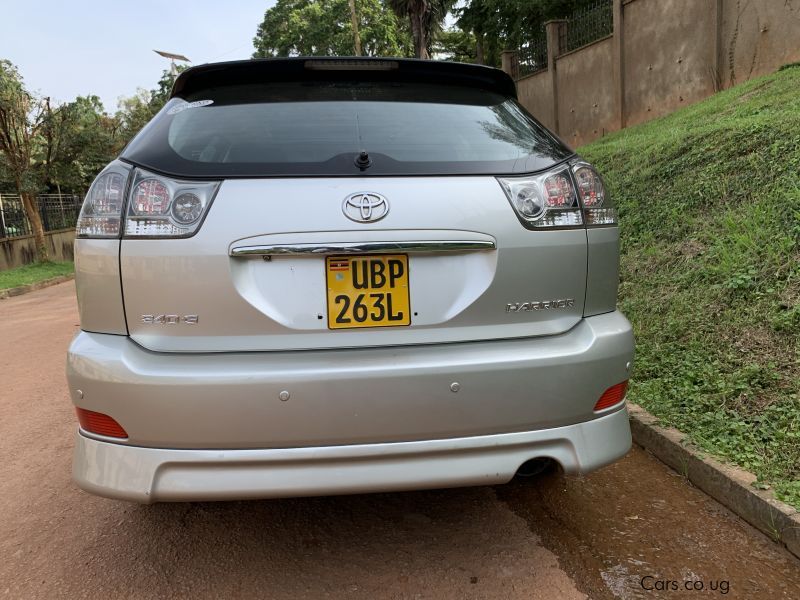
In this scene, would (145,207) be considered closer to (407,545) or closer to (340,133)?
(340,133)

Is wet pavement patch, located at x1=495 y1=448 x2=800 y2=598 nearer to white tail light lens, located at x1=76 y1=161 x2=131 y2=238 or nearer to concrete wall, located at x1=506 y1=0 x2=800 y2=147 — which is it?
white tail light lens, located at x1=76 y1=161 x2=131 y2=238

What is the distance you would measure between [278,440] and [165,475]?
1.15 feet

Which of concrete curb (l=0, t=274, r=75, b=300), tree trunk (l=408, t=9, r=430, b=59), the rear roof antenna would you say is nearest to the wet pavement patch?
the rear roof antenna

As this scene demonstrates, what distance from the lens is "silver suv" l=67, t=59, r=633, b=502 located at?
1735 millimetres

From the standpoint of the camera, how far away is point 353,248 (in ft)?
5.74

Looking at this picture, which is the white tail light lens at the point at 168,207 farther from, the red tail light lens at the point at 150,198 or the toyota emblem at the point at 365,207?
the toyota emblem at the point at 365,207

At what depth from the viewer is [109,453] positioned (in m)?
1.81

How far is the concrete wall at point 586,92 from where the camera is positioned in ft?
42.3

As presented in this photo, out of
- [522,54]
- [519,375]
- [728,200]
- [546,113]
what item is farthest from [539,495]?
[522,54]

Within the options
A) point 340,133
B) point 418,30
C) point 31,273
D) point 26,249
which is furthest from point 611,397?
point 418,30

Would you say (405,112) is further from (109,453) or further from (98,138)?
(98,138)

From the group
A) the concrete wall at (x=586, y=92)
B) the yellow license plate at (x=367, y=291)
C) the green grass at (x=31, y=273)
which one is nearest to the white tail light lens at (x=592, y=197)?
the yellow license plate at (x=367, y=291)

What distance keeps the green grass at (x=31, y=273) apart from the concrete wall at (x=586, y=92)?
41.0ft

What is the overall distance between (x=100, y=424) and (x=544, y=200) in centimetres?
153
